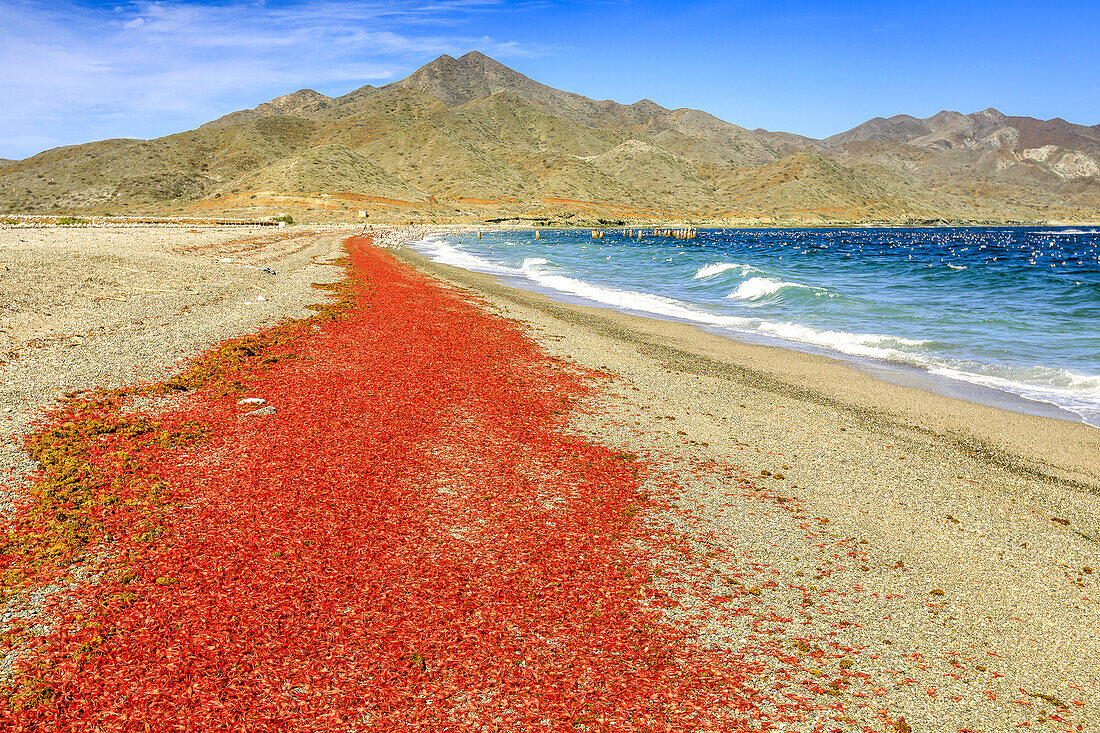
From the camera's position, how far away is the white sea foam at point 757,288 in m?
33.8

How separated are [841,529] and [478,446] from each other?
495 cm

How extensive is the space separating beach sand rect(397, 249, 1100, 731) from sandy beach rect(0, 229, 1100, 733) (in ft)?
0.08

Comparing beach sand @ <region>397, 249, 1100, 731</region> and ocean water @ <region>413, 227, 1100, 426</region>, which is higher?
ocean water @ <region>413, 227, 1100, 426</region>

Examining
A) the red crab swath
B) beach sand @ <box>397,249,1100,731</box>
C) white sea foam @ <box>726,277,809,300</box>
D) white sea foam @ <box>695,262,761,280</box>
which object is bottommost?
beach sand @ <box>397,249,1100,731</box>

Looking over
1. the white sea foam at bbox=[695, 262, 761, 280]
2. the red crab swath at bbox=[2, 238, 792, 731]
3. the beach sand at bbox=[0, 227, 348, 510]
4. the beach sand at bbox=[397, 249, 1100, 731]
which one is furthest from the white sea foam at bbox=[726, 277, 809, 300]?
the red crab swath at bbox=[2, 238, 792, 731]

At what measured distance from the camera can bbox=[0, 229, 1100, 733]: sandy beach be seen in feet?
15.2

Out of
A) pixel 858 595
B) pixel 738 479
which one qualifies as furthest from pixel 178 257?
pixel 858 595

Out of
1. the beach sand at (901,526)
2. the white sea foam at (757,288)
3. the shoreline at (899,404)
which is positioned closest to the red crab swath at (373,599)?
the beach sand at (901,526)

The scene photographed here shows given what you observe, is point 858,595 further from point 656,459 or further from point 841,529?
point 656,459

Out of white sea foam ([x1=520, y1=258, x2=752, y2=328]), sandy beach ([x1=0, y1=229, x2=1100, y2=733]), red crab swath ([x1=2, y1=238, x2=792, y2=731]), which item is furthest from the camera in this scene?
white sea foam ([x1=520, y1=258, x2=752, y2=328])

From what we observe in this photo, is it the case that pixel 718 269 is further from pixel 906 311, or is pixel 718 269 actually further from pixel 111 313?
pixel 111 313

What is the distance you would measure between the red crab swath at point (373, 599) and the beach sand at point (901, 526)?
3.08 ft

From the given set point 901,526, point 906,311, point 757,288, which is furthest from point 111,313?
point 757,288

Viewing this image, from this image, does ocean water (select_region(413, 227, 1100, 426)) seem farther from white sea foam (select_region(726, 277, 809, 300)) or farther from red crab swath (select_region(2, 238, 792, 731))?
red crab swath (select_region(2, 238, 792, 731))
